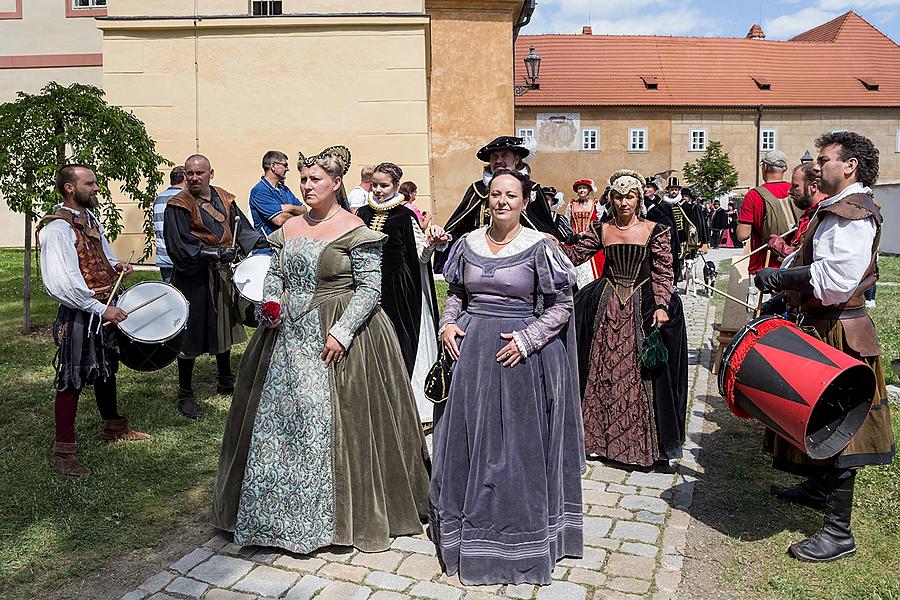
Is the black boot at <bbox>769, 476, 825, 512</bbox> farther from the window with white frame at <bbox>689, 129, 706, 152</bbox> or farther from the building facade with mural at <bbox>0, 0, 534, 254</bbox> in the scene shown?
the window with white frame at <bbox>689, 129, 706, 152</bbox>

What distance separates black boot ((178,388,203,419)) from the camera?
626 cm

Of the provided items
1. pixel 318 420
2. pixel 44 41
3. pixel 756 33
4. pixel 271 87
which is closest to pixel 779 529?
pixel 318 420

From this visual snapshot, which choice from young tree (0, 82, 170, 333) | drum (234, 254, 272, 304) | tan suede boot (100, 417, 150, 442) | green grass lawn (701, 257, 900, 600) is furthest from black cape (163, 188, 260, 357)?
green grass lawn (701, 257, 900, 600)

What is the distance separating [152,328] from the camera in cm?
508

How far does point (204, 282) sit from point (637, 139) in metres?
35.5

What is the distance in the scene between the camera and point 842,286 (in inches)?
147

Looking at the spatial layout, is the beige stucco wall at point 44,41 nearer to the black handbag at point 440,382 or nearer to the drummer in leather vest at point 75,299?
the drummer in leather vest at point 75,299

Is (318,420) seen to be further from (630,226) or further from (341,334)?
(630,226)

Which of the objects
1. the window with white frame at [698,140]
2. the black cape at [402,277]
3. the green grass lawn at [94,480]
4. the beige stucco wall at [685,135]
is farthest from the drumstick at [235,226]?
the window with white frame at [698,140]

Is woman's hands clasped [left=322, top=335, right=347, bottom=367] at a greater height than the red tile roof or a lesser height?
lesser

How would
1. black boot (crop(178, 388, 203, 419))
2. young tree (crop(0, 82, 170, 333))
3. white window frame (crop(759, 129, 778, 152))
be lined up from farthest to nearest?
white window frame (crop(759, 129, 778, 152)) → young tree (crop(0, 82, 170, 333)) → black boot (crop(178, 388, 203, 419))

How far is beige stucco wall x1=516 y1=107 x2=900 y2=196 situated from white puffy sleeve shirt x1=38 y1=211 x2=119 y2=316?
3358cm

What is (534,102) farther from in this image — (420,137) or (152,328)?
(152,328)

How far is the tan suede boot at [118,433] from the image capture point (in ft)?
18.3
